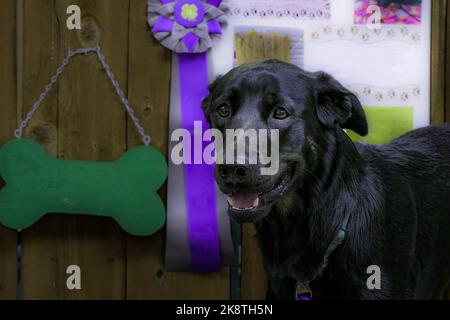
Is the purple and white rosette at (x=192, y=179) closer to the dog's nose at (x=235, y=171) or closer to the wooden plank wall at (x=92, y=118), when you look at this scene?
the wooden plank wall at (x=92, y=118)

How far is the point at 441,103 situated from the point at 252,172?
1.33 meters

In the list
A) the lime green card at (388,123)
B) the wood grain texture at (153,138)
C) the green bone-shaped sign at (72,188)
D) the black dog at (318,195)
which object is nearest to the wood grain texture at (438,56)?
the lime green card at (388,123)

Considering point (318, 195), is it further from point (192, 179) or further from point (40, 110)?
point (40, 110)

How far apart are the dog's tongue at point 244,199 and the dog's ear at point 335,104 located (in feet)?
1.11

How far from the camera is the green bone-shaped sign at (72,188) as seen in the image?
2162 mm

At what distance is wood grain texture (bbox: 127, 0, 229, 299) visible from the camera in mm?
2262

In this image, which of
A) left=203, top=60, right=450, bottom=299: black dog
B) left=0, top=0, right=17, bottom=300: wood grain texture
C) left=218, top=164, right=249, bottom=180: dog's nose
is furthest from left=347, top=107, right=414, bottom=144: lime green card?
left=0, top=0, right=17, bottom=300: wood grain texture

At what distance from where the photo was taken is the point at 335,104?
5.40ft

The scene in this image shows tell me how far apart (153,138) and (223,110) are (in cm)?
75

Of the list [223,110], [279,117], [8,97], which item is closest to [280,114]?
[279,117]

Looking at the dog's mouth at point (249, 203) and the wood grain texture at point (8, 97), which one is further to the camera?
the wood grain texture at point (8, 97)

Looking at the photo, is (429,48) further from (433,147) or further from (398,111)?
(433,147)

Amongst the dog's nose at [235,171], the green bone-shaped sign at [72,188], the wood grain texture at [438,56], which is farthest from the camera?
the wood grain texture at [438,56]

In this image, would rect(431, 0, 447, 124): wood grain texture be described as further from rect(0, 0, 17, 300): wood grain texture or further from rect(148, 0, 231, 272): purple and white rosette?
rect(0, 0, 17, 300): wood grain texture
